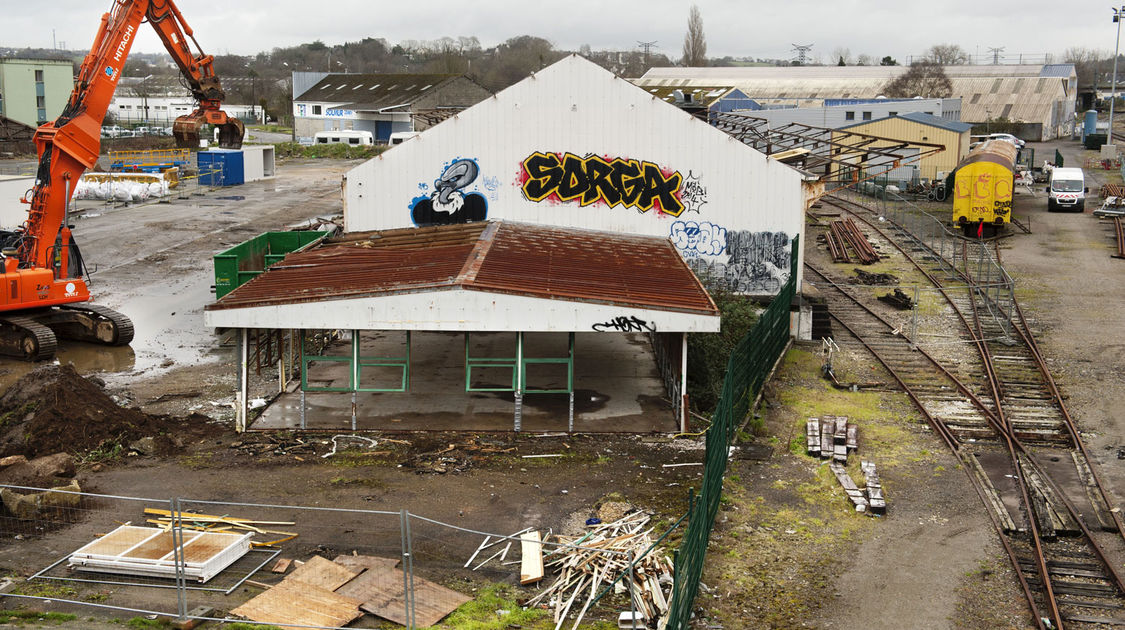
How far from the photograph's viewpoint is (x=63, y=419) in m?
19.3

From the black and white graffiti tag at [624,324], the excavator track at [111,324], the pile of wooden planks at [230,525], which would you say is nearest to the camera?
the pile of wooden planks at [230,525]

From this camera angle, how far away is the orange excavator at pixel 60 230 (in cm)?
2608

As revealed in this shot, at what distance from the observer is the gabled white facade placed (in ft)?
91.9

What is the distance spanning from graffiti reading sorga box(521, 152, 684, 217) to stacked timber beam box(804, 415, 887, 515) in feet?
28.7

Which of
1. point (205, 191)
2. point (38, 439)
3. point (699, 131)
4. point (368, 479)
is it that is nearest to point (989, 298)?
point (699, 131)

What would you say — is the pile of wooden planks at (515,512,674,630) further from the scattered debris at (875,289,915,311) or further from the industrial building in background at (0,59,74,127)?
the industrial building in background at (0,59,74,127)

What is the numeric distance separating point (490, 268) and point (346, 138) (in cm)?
6980

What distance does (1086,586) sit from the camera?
14414 millimetres

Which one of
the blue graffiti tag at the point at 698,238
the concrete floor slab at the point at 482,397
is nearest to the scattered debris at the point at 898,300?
the blue graffiti tag at the point at 698,238

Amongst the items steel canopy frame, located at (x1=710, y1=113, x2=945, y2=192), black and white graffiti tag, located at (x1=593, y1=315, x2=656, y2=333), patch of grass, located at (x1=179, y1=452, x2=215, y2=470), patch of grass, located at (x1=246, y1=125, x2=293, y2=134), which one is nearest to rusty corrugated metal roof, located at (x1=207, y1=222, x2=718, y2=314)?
black and white graffiti tag, located at (x1=593, y1=315, x2=656, y2=333)

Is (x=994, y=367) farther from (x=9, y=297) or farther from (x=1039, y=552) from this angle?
(x=9, y=297)

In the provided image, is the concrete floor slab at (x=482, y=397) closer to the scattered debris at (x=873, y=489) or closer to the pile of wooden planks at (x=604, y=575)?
the scattered debris at (x=873, y=489)

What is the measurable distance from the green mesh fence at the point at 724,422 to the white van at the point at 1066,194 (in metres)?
28.8

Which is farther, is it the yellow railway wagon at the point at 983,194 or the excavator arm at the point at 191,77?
the yellow railway wagon at the point at 983,194
